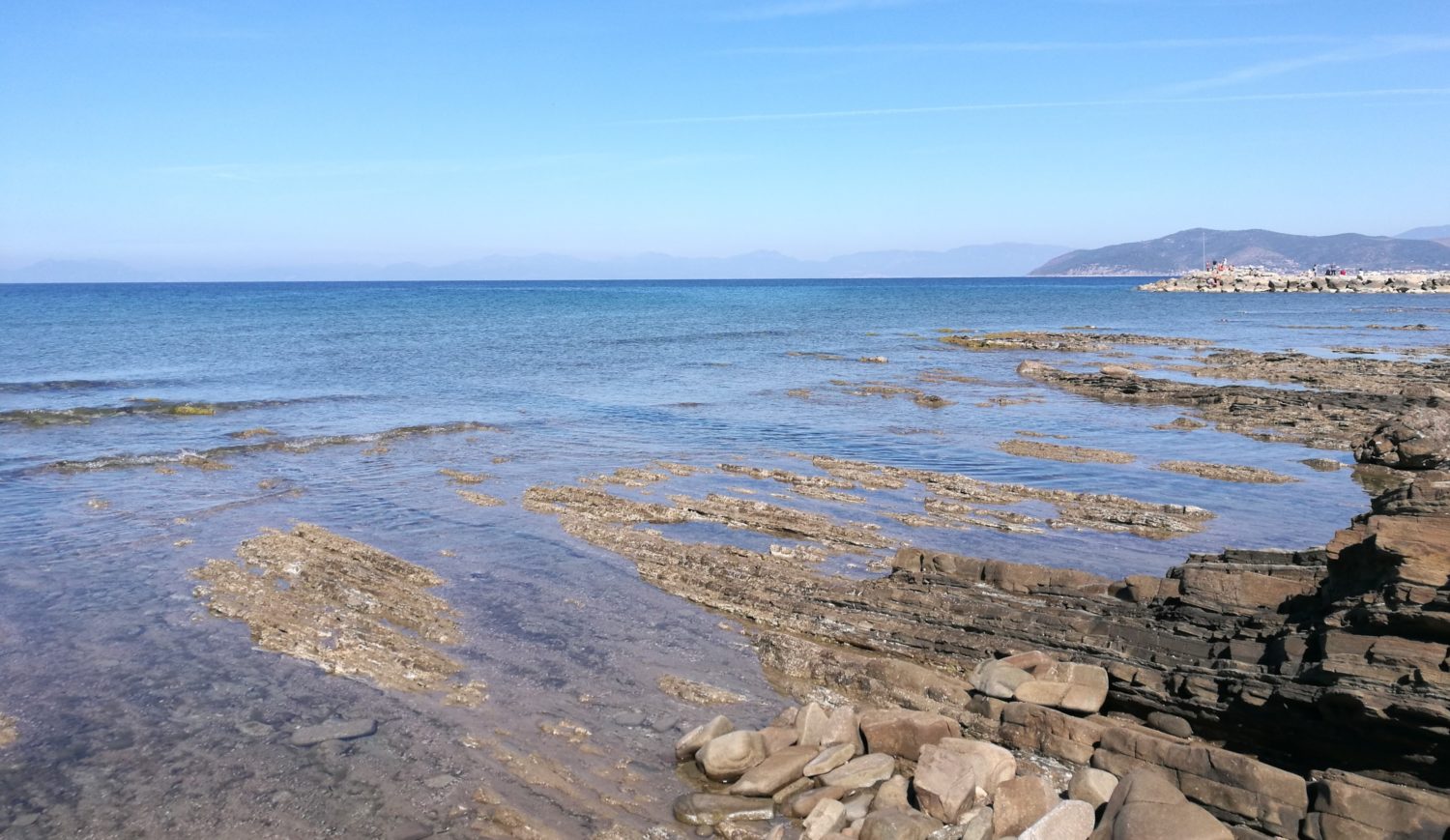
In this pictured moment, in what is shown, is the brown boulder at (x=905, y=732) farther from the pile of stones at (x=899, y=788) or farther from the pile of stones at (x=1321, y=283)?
the pile of stones at (x=1321, y=283)

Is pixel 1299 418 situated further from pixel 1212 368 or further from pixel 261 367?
pixel 261 367

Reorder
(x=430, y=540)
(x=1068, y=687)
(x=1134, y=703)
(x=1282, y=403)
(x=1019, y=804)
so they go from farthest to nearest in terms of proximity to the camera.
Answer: (x=1282, y=403)
(x=430, y=540)
(x=1068, y=687)
(x=1134, y=703)
(x=1019, y=804)

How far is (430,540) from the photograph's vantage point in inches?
800

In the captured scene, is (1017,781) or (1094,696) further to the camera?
(1094,696)

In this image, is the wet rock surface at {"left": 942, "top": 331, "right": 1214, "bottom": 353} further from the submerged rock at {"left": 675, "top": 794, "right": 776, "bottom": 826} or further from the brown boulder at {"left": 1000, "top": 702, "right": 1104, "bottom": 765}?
the submerged rock at {"left": 675, "top": 794, "right": 776, "bottom": 826}

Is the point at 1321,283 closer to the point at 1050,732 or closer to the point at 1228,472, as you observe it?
the point at 1228,472

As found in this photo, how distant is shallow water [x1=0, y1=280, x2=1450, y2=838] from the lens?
10953 mm

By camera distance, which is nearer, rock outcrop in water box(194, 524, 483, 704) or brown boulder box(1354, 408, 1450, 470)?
rock outcrop in water box(194, 524, 483, 704)

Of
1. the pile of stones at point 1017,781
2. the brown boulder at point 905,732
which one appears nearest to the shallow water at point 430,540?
the pile of stones at point 1017,781

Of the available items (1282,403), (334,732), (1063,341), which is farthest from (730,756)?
(1063,341)

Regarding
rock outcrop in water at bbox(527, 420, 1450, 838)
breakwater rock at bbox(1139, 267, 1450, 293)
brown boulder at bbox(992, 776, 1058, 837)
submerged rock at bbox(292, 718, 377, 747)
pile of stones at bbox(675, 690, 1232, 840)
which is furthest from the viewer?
breakwater rock at bbox(1139, 267, 1450, 293)

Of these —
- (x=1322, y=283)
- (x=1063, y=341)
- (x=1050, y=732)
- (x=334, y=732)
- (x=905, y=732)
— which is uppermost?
(x=1322, y=283)

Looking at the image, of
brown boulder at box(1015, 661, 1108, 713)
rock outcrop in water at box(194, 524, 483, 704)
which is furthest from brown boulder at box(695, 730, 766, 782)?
rock outcrop in water at box(194, 524, 483, 704)

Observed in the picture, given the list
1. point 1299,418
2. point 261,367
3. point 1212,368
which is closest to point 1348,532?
point 1299,418
